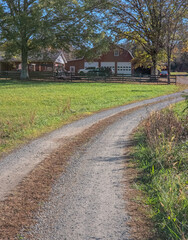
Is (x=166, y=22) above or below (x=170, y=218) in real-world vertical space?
above

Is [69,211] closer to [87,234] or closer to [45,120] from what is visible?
[87,234]

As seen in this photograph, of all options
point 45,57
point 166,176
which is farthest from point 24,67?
point 166,176

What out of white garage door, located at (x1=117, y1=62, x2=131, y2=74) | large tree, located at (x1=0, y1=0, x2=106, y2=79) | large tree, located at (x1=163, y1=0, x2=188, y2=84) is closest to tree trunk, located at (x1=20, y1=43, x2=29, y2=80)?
large tree, located at (x1=0, y1=0, x2=106, y2=79)

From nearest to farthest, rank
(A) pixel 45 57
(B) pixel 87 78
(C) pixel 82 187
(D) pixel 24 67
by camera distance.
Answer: (C) pixel 82 187, (A) pixel 45 57, (D) pixel 24 67, (B) pixel 87 78

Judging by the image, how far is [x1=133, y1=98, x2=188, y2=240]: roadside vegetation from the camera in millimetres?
4028

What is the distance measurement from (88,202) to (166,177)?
1612 mm

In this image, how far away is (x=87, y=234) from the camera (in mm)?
3893

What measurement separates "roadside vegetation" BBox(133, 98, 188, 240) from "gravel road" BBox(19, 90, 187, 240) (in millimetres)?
455

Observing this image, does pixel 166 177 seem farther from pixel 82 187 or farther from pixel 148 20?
pixel 148 20

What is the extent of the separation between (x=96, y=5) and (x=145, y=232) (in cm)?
3867

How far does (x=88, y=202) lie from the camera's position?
4844 mm

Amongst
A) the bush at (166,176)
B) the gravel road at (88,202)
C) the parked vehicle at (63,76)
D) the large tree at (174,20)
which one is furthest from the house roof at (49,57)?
the gravel road at (88,202)

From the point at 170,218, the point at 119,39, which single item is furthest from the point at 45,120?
the point at 119,39

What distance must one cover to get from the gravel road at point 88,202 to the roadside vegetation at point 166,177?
1.49 ft
